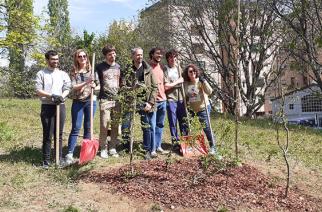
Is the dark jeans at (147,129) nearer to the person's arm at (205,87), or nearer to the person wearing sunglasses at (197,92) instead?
the person wearing sunglasses at (197,92)

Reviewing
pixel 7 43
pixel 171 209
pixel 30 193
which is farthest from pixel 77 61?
pixel 7 43

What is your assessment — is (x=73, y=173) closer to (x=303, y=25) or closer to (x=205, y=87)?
(x=205, y=87)

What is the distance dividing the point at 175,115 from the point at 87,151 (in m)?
1.86

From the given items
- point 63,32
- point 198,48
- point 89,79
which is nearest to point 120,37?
point 63,32

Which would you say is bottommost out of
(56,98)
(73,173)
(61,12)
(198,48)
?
(73,173)

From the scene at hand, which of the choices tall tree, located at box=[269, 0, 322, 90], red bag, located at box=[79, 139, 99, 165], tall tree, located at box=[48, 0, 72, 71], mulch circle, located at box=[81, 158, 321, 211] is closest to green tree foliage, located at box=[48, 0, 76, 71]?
tall tree, located at box=[48, 0, 72, 71]

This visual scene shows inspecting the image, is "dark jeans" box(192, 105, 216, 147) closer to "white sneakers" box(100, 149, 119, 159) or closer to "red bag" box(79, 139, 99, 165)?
"white sneakers" box(100, 149, 119, 159)

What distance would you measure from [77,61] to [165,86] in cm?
155

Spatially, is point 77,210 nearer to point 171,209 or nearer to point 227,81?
point 171,209

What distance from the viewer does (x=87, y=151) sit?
22.9 feet

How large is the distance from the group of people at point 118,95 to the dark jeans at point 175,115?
0.02 metres

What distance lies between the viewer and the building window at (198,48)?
22.0 metres

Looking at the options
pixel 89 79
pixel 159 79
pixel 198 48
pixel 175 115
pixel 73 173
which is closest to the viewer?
pixel 73 173

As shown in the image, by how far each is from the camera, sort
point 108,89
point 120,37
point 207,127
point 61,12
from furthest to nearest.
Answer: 1. point 61,12
2. point 120,37
3. point 207,127
4. point 108,89
